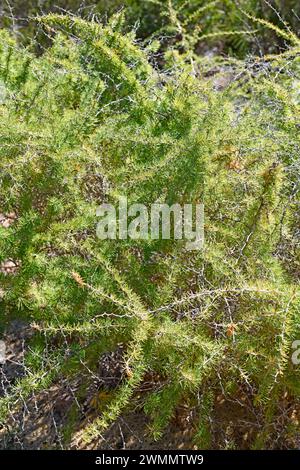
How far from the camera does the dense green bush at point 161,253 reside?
2.06 metres

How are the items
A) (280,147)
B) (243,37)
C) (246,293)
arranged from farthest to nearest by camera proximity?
(243,37), (280,147), (246,293)

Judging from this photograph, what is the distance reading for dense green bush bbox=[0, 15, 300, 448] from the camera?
6.77ft

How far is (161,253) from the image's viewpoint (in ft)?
7.48

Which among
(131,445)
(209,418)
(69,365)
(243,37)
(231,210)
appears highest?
(243,37)

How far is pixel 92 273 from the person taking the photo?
2.15 meters

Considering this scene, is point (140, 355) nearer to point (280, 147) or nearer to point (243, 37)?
→ point (280, 147)

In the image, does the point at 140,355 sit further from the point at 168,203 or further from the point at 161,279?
the point at 168,203

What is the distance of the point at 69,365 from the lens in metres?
2.20

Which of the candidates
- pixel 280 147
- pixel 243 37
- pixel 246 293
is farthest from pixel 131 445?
pixel 243 37

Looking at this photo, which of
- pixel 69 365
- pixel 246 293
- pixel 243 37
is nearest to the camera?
pixel 246 293

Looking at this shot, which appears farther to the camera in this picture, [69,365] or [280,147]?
[280,147]

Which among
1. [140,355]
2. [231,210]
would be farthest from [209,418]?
[231,210]

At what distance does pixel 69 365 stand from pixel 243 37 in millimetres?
3678

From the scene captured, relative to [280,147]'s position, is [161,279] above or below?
below
